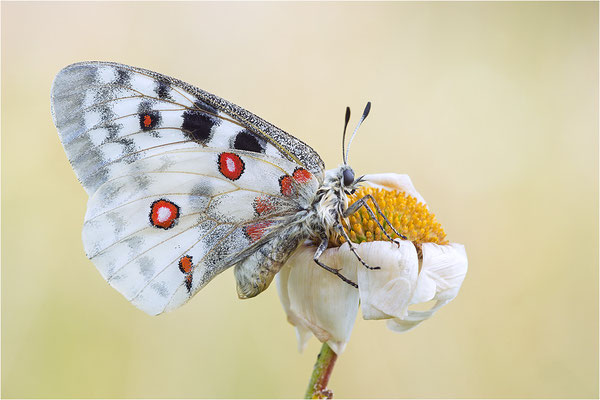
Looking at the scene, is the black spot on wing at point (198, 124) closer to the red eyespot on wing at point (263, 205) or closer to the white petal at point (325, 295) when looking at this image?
the red eyespot on wing at point (263, 205)

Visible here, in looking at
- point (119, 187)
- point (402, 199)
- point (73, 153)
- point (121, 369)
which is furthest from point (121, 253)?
point (121, 369)

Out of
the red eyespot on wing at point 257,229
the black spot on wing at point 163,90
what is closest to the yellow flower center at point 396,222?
the red eyespot on wing at point 257,229

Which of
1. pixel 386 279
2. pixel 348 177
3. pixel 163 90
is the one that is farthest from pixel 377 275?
pixel 163 90

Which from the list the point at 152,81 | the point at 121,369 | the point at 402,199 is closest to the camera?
the point at 152,81

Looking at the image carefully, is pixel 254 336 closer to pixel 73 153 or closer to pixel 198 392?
pixel 198 392

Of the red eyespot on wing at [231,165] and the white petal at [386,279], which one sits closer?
the white petal at [386,279]

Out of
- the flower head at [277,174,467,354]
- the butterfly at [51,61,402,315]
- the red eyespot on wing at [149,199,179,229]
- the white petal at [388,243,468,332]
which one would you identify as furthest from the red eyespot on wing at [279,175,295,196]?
the white petal at [388,243,468,332]

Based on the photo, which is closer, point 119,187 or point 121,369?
point 119,187
